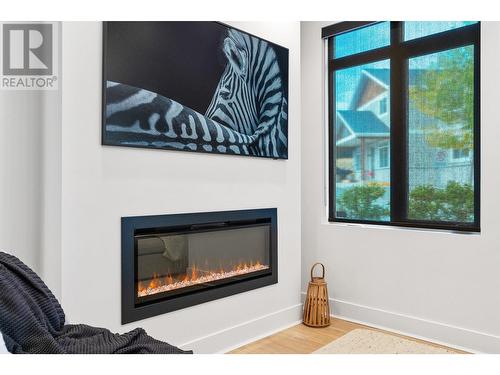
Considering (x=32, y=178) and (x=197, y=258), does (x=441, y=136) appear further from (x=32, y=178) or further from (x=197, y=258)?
(x=32, y=178)

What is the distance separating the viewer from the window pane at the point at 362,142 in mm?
3400

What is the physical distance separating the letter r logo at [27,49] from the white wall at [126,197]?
0.40 ft

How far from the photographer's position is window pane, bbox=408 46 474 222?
115 inches

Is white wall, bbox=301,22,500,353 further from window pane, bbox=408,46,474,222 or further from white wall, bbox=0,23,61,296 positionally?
white wall, bbox=0,23,61,296

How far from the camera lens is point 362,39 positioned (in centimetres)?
349

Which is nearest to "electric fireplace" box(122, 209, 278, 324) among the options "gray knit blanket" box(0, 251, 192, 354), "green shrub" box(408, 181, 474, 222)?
"gray knit blanket" box(0, 251, 192, 354)

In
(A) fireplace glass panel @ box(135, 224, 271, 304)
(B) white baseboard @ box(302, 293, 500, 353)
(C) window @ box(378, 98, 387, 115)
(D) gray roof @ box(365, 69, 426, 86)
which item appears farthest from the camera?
(C) window @ box(378, 98, 387, 115)

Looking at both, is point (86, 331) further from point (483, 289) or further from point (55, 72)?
point (483, 289)

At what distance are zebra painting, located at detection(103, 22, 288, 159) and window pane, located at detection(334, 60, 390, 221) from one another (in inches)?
26.7

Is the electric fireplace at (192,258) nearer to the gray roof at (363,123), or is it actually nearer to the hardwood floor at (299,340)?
the hardwood floor at (299,340)
